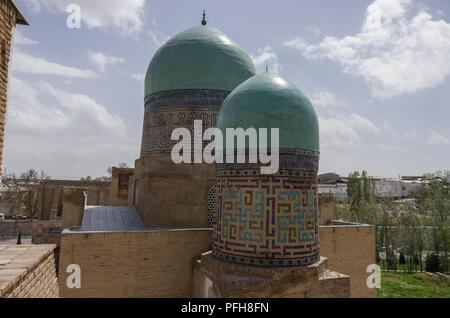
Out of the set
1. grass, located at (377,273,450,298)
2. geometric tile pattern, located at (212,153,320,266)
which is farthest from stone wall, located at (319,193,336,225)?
geometric tile pattern, located at (212,153,320,266)

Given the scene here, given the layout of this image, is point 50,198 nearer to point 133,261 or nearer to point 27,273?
point 133,261

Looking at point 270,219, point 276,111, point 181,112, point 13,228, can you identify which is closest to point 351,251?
point 270,219

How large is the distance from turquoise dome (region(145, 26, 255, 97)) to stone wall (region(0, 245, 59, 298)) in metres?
5.64

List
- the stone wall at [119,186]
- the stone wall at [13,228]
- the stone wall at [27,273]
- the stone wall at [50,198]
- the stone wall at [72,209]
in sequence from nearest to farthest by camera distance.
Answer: the stone wall at [27,273], the stone wall at [72,209], the stone wall at [119,186], the stone wall at [50,198], the stone wall at [13,228]

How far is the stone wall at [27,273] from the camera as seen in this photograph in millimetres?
3345

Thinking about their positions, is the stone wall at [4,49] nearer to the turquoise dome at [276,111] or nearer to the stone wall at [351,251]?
the turquoise dome at [276,111]

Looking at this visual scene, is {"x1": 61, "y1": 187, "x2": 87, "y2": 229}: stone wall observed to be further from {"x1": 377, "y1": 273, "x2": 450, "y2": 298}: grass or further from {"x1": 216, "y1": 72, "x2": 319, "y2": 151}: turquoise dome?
{"x1": 377, "y1": 273, "x2": 450, "y2": 298}: grass

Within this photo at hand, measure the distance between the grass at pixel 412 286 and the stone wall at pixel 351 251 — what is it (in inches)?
167

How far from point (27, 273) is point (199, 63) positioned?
6.78 metres

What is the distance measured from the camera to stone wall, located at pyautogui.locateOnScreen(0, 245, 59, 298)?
3345 mm

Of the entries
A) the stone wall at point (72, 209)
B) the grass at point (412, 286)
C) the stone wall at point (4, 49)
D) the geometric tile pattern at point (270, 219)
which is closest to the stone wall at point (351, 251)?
the geometric tile pattern at point (270, 219)

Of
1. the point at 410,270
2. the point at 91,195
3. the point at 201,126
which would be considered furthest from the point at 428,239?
the point at 91,195

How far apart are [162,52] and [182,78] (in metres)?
1.27

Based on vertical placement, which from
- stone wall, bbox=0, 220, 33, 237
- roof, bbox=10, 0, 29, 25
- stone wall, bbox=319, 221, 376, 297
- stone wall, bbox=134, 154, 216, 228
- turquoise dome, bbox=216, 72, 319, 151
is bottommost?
stone wall, bbox=0, 220, 33, 237
